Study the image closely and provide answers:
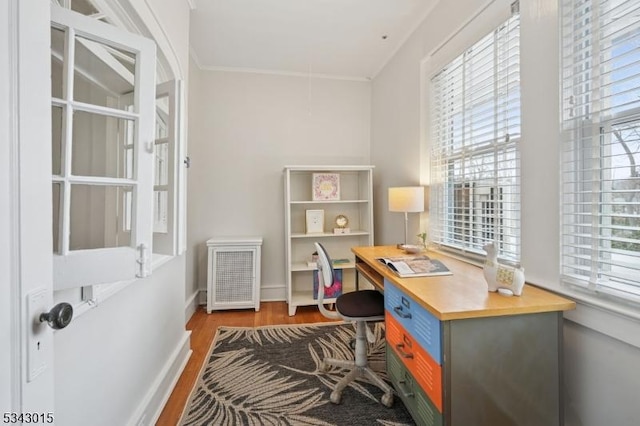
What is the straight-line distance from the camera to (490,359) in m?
1.11

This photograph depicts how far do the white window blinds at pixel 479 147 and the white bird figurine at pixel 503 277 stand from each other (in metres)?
0.36

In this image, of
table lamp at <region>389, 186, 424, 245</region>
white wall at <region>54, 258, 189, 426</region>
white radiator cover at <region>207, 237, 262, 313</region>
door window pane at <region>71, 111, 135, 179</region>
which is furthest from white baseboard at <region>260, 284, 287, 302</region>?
door window pane at <region>71, 111, 135, 179</region>

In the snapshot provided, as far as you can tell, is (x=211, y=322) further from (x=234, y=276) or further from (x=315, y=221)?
(x=315, y=221)

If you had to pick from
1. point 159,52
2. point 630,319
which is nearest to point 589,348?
point 630,319

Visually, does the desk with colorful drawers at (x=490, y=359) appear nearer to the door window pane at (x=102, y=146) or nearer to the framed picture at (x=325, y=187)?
the door window pane at (x=102, y=146)

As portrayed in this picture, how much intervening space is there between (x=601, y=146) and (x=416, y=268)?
98cm

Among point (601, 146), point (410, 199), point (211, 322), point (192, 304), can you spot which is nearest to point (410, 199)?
point (410, 199)

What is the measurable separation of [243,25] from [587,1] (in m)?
2.35

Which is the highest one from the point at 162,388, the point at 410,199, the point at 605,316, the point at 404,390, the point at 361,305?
the point at 410,199

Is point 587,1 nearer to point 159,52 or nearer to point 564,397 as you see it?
point 564,397

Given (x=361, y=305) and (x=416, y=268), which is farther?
(x=361, y=305)

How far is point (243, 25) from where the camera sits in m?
2.47

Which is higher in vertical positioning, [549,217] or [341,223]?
[549,217]

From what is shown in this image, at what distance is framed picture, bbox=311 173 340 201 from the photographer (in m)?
3.23
